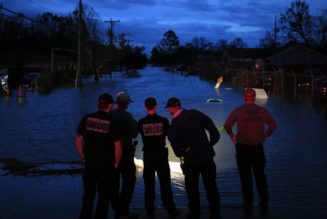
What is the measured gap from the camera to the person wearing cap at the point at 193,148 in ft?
24.5

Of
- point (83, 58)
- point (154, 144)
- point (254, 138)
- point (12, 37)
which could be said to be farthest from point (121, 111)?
point (12, 37)

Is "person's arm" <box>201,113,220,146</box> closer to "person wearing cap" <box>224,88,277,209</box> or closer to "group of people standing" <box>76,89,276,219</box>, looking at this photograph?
"group of people standing" <box>76,89,276,219</box>

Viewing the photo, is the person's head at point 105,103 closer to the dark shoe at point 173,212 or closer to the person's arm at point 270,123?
the dark shoe at point 173,212

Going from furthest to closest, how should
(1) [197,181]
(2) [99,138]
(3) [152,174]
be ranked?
(3) [152,174] < (1) [197,181] < (2) [99,138]

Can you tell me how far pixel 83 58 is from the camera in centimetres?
7881

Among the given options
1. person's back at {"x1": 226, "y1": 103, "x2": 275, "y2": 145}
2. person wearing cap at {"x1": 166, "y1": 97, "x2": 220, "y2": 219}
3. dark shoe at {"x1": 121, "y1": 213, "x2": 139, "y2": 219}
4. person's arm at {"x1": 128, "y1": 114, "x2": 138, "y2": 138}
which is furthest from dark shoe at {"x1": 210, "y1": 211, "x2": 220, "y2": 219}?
person's arm at {"x1": 128, "y1": 114, "x2": 138, "y2": 138}

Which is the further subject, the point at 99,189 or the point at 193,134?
the point at 193,134

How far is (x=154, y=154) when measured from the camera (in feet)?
25.4

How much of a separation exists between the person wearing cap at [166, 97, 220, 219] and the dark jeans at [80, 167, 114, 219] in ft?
3.32

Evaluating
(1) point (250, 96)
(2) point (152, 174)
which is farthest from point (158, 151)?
(1) point (250, 96)

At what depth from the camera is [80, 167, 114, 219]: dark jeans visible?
6914 millimetres

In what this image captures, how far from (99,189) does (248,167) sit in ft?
7.26

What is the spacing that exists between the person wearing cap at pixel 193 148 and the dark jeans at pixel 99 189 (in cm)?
101

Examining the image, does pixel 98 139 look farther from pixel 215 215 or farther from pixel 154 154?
pixel 215 215
